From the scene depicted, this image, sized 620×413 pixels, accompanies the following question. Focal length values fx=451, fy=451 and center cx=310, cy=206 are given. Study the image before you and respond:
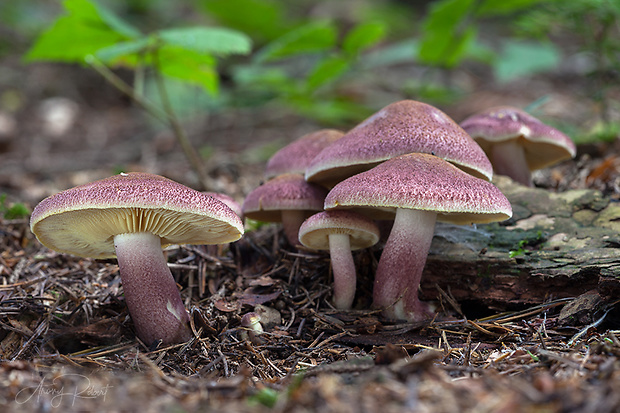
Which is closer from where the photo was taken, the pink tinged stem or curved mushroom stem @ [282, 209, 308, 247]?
the pink tinged stem

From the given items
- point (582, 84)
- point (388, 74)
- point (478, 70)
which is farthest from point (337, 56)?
point (478, 70)

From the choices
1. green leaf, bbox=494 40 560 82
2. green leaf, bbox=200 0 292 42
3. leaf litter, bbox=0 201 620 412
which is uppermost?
green leaf, bbox=200 0 292 42

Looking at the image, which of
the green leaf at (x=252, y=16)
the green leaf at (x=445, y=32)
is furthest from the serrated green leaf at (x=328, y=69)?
the green leaf at (x=252, y=16)

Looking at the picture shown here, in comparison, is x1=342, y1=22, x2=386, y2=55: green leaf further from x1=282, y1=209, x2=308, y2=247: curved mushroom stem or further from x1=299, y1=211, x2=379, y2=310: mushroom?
x1=299, y1=211, x2=379, y2=310: mushroom

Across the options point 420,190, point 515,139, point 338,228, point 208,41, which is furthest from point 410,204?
point 208,41

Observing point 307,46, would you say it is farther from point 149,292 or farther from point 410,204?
point 149,292

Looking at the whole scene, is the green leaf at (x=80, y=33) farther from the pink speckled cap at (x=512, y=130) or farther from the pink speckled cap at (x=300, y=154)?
the pink speckled cap at (x=512, y=130)

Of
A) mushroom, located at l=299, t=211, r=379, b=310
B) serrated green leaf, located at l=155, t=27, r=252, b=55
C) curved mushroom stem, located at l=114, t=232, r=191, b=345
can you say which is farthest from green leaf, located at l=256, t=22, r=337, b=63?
curved mushroom stem, located at l=114, t=232, r=191, b=345
